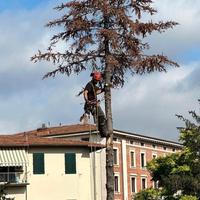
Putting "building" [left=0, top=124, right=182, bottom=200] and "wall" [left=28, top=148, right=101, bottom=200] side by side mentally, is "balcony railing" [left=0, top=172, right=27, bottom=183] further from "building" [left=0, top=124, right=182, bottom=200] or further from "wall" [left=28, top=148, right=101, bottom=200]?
"wall" [left=28, top=148, right=101, bottom=200]

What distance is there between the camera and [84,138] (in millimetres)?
70875

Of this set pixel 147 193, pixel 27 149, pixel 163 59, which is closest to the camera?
pixel 163 59

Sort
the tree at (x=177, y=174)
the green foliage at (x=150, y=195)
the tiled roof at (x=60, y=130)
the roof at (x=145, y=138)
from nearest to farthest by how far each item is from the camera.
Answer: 1. the tree at (x=177, y=174)
2. the green foliage at (x=150, y=195)
3. the tiled roof at (x=60, y=130)
4. the roof at (x=145, y=138)

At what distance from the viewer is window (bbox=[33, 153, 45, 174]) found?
58.4 metres

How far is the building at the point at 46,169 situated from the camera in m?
56.9

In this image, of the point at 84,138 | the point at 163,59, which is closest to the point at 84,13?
the point at 163,59

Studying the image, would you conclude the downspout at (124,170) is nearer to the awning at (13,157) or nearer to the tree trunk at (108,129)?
the awning at (13,157)

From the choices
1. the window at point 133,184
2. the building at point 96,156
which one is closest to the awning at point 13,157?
the building at point 96,156

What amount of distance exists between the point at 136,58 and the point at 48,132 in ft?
202

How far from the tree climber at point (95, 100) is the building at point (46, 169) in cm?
4238

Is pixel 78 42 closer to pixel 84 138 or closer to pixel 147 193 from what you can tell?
pixel 147 193

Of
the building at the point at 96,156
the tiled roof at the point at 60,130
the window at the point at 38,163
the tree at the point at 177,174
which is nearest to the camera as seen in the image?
the tree at the point at 177,174

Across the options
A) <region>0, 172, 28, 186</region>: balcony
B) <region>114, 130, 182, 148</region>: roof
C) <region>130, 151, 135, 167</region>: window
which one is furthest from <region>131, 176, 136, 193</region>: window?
<region>0, 172, 28, 186</region>: balcony

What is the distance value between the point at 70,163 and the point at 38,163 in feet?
9.99
